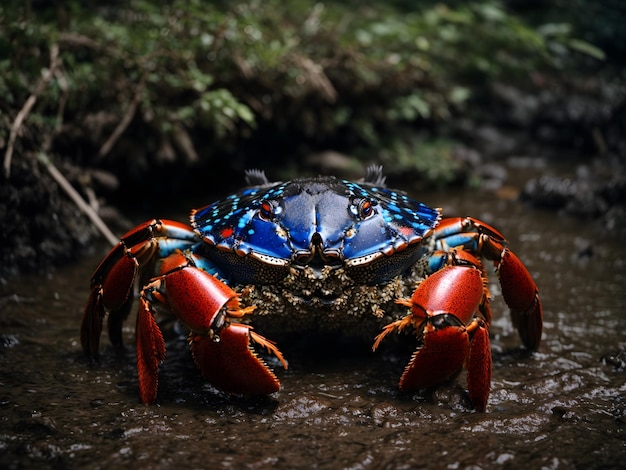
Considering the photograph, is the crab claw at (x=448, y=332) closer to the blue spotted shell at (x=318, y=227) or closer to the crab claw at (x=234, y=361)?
the blue spotted shell at (x=318, y=227)

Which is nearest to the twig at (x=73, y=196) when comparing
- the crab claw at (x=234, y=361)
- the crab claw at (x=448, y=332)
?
the crab claw at (x=234, y=361)

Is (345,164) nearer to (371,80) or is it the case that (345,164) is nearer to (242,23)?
(371,80)

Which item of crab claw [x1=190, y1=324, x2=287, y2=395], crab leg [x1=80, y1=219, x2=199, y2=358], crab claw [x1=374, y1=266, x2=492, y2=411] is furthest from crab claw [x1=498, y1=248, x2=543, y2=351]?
crab leg [x1=80, y1=219, x2=199, y2=358]

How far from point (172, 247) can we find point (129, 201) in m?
3.36

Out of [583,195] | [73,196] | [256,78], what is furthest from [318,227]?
[583,195]

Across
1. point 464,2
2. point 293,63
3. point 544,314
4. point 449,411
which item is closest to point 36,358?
point 449,411

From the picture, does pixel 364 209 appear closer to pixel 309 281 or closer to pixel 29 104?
pixel 309 281

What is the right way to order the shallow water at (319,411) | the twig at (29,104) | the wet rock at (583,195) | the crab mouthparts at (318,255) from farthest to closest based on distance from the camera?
the wet rock at (583,195)
the twig at (29,104)
the crab mouthparts at (318,255)
the shallow water at (319,411)

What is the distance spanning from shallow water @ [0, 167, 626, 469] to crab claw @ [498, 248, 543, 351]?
0.15 m

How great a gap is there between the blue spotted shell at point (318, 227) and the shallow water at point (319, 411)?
69 cm

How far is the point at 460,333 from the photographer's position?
281 cm

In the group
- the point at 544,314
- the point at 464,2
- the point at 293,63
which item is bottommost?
the point at 544,314

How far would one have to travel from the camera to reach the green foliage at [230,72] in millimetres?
5605

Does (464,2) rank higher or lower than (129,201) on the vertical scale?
higher
